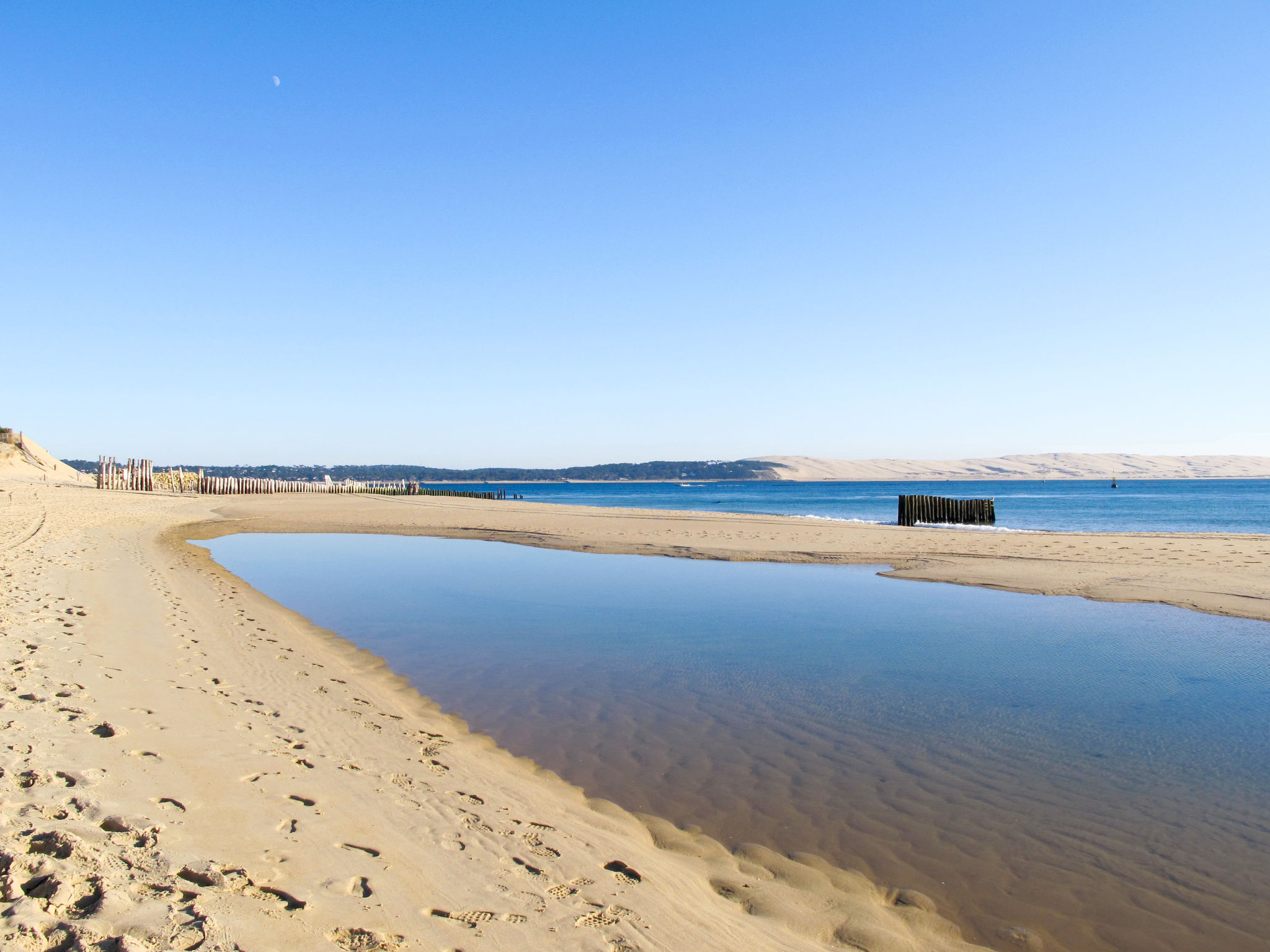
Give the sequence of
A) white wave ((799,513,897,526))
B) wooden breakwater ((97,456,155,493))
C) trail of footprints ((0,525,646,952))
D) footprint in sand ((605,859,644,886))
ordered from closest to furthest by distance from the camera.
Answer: trail of footprints ((0,525,646,952)), footprint in sand ((605,859,644,886)), white wave ((799,513,897,526)), wooden breakwater ((97,456,155,493))

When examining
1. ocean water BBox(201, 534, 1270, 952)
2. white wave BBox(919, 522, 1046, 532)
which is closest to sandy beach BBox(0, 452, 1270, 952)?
ocean water BBox(201, 534, 1270, 952)

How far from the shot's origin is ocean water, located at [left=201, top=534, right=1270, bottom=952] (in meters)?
4.36

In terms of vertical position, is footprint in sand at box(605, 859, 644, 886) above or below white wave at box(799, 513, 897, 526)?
above

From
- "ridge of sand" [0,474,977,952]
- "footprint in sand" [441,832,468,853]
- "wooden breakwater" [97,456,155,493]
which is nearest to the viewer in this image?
"ridge of sand" [0,474,977,952]

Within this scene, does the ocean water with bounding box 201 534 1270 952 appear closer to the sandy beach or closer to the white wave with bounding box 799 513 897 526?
the sandy beach

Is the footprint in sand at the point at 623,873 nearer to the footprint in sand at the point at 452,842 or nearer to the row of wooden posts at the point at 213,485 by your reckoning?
the footprint in sand at the point at 452,842

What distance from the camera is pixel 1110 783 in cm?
556

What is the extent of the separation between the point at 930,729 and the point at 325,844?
17.0 feet

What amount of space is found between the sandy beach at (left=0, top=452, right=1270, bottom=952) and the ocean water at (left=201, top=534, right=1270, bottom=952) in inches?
18.6

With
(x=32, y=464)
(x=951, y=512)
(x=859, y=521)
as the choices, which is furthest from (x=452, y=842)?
(x=32, y=464)

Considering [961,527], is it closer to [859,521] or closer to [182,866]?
[859,521]

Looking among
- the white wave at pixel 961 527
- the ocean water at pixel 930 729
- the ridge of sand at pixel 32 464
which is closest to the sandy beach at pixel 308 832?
the ocean water at pixel 930 729

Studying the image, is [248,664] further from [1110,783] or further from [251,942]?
[1110,783]

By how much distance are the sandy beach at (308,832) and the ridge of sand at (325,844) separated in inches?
0.6
